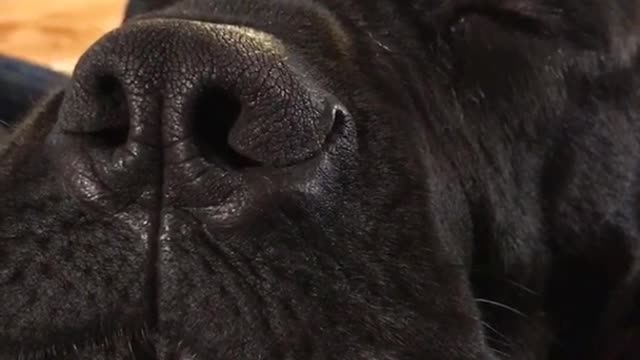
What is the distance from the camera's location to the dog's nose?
106 cm

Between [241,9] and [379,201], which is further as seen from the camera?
[241,9]

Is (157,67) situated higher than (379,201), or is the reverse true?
(157,67)

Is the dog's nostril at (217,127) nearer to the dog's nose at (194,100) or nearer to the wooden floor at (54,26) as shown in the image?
the dog's nose at (194,100)

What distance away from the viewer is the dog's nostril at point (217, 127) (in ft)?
3.52

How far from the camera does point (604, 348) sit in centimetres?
171

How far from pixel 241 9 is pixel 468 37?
1.19 ft

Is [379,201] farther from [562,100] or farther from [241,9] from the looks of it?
[562,100]

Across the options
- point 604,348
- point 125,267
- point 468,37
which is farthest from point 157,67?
point 604,348

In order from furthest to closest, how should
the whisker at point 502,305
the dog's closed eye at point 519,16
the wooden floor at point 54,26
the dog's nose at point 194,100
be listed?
the wooden floor at point 54,26
the dog's closed eye at point 519,16
the whisker at point 502,305
the dog's nose at point 194,100

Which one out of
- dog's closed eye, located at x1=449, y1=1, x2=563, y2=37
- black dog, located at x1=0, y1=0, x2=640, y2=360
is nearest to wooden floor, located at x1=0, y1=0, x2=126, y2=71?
dog's closed eye, located at x1=449, y1=1, x2=563, y2=37

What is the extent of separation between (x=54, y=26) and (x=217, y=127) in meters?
3.12

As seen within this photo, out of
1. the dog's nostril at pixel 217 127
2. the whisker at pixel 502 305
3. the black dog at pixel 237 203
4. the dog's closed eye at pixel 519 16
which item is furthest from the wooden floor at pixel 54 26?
the dog's nostril at pixel 217 127

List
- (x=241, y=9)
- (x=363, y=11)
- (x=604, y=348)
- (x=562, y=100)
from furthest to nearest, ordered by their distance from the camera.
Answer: (x=604, y=348), (x=562, y=100), (x=363, y=11), (x=241, y=9)

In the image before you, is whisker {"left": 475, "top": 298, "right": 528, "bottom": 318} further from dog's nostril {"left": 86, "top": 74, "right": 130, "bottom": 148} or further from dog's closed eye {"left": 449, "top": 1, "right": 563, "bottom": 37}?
dog's nostril {"left": 86, "top": 74, "right": 130, "bottom": 148}
